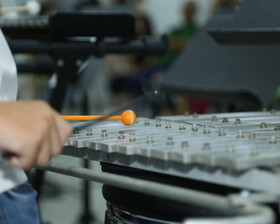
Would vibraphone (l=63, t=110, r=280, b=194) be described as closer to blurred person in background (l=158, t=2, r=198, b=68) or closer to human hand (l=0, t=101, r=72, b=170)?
human hand (l=0, t=101, r=72, b=170)

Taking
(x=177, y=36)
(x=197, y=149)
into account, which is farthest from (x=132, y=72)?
(x=197, y=149)

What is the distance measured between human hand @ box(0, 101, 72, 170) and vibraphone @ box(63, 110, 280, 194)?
124 mm

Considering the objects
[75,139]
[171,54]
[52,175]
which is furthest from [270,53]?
[171,54]

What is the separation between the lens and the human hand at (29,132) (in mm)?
441

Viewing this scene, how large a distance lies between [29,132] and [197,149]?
20cm

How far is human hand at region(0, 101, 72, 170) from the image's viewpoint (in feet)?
1.45

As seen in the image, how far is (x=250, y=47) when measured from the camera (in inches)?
63.3

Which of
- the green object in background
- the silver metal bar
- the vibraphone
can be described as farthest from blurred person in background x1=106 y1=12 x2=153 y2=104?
the silver metal bar

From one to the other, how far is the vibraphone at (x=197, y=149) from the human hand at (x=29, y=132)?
12 centimetres

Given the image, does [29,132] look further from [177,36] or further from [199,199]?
[177,36]

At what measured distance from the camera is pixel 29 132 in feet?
1.46

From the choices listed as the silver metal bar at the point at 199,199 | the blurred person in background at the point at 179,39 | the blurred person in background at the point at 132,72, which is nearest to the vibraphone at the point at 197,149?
the silver metal bar at the point at 199,199

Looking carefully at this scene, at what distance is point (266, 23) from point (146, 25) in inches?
106

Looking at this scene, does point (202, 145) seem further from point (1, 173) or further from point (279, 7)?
point (279, 7)
